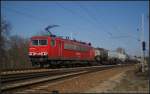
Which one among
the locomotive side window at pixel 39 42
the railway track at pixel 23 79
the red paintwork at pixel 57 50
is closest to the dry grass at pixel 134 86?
the railway track at pixel 23 79

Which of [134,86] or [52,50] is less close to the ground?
[52,50]

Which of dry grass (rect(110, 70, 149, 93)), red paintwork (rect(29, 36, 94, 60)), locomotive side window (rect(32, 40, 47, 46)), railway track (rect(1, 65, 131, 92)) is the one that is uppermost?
locomotive side window (rect(32, 40, 47, 46))

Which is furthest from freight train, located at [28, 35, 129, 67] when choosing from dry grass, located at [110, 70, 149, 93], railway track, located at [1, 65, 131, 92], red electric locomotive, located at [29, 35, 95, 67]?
dry grass, located at [110, 70, 149, 93]

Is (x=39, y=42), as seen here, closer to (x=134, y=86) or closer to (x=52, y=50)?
(x=52, y=50)

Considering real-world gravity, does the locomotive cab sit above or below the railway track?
above

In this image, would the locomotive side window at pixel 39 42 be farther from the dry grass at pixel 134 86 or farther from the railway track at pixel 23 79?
the dry grass at pixel 134 86

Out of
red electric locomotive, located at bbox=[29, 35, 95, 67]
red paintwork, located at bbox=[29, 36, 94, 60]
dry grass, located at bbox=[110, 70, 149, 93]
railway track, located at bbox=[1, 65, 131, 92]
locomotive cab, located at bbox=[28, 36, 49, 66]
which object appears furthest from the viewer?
red paintwork, located at bbox=[29, 36, 94, 60]

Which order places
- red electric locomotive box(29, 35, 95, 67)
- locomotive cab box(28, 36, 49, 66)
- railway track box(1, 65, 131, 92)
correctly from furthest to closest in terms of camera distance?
red electric locomotive box(29, 35, 95, 67)
locomotive cab box(28, 36, 49, 66)
railway track box(1, 65, 131, 92)

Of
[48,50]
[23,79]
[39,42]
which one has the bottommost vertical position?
[23,79]

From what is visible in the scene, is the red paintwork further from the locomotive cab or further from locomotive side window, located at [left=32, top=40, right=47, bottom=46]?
locomotive side window, located at [left=32, top=40, right=47, bottom=46]

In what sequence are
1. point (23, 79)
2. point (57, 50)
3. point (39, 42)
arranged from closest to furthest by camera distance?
point (23, 79), point (39, 42), point (57, 50)

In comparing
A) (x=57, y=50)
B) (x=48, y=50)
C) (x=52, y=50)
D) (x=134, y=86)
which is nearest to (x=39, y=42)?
(x=48, y=50)

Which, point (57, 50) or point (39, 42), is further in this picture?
point (57, 50)

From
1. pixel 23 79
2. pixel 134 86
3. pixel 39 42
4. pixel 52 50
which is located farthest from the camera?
pixel 39 42
